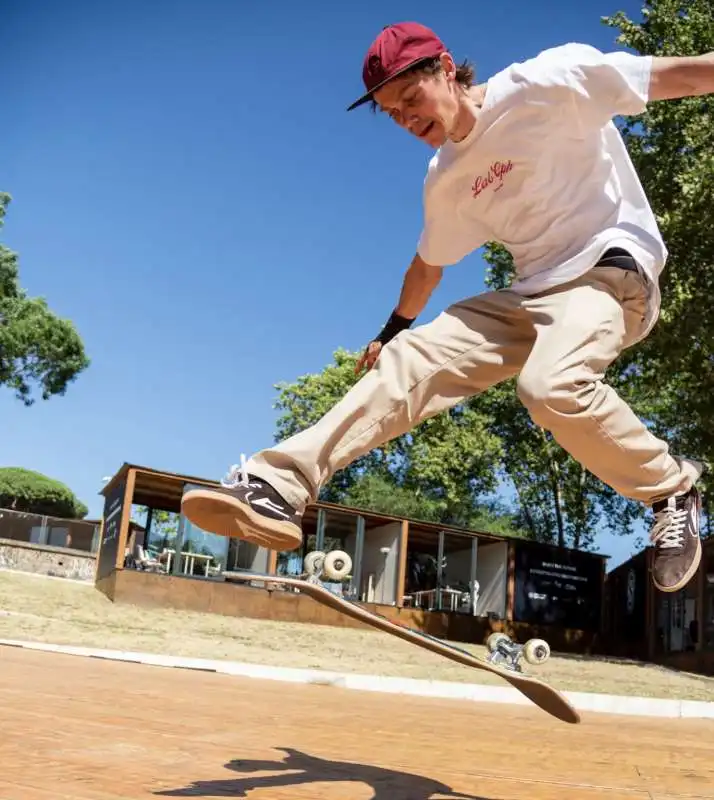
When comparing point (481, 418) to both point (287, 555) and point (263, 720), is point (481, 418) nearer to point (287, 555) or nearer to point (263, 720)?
point (287, 555)

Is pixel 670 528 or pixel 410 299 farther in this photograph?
pixel 410 299

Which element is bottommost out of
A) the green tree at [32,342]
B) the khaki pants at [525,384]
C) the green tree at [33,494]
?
the khaki pants at [525,384]

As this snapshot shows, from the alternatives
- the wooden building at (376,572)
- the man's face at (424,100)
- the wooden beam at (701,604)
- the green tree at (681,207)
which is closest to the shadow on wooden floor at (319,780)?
the man's face at (424,100)

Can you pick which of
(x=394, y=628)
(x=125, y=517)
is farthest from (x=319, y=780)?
(x=125, y=517)

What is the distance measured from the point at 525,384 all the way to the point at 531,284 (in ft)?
1.37

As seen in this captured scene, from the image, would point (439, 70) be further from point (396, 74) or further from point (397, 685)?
point (397, 685)

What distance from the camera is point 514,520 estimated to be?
1628 inches

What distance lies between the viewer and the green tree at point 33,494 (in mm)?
41969

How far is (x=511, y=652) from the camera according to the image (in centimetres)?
312

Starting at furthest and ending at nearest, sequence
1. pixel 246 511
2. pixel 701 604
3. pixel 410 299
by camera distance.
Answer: pixel 701 604
pixel 410 299
pixel 246 511

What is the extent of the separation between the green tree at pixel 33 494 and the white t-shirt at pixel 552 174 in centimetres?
4267

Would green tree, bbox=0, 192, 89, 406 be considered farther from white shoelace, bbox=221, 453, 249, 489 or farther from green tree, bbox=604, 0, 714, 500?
white shoelace, bbox=221, 453, 249, 489

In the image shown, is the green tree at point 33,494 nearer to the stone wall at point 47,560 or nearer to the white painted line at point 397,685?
the stone wall at point 47,560

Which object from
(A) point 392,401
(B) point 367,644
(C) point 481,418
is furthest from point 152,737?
(C) point 481,418
